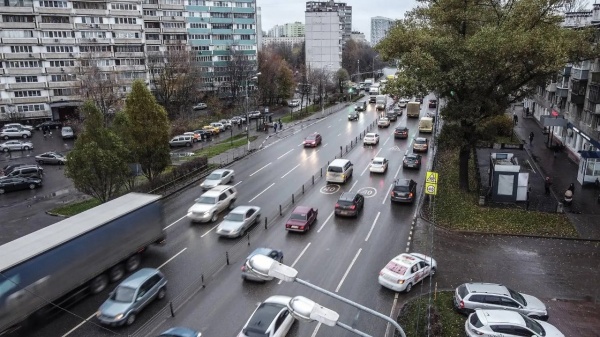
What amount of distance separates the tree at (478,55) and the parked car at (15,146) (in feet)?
146

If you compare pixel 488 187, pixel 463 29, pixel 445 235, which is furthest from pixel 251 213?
pixel 463 29

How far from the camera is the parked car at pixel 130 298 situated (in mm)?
17361

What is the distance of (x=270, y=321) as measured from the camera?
15.9 meters

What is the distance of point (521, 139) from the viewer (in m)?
51.6

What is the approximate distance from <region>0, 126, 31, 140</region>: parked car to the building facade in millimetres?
8218

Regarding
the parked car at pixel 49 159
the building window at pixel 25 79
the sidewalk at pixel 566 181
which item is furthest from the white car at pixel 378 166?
the building window at pixel 25 79

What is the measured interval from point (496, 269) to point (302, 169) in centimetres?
2200

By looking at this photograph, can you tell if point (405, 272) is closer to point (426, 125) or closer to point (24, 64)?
point (426, 125)

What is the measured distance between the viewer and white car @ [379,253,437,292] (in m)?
19.8

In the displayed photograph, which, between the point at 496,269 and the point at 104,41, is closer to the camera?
the point at 496,269

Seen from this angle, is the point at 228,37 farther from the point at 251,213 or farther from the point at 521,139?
the point at 251,213

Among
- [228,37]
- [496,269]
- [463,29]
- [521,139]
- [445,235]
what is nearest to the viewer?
[496,269]

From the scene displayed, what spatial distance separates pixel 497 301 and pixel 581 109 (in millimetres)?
31607

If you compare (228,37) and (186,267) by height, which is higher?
(228,37)
